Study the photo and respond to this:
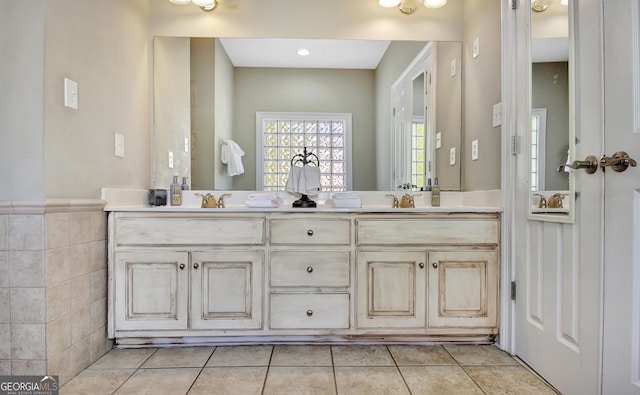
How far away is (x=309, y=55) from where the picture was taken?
2453 mm

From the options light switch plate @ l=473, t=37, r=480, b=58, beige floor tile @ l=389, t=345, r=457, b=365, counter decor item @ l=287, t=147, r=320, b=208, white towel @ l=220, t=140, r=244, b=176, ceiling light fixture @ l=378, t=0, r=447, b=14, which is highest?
ceiling light fixture @ l=378, t=0, r=447, b=14

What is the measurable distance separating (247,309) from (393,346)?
835mm

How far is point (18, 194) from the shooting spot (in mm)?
1493

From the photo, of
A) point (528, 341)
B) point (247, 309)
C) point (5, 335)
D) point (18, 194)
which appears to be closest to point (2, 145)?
point (18, 194)

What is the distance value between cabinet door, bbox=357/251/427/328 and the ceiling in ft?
4.37

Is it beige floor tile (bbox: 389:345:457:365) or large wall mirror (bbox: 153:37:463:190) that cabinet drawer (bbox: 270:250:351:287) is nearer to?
beige floor tile (bbox: 389:345:457:365)

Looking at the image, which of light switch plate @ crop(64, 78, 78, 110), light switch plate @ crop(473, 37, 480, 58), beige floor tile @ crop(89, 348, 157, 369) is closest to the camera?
light switch plate @ crop(64, 78, 78, 110)

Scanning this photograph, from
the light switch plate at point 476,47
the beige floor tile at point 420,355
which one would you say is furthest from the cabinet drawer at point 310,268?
the light switch plate at point 476,47

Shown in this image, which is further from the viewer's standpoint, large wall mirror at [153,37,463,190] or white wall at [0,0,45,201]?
large wall mirror at [153,37,463,190]

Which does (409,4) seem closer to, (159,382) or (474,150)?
(474,150)

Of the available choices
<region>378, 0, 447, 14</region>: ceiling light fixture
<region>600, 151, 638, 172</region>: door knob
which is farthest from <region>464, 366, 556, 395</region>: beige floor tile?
<region>378, 0, 447, 14</region>: ceiling light fixture

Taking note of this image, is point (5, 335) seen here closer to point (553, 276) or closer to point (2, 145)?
point (2, 145)

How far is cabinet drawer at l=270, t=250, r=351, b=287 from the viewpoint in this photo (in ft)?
6.39

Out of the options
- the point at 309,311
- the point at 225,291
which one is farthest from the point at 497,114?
the point at 225,291
